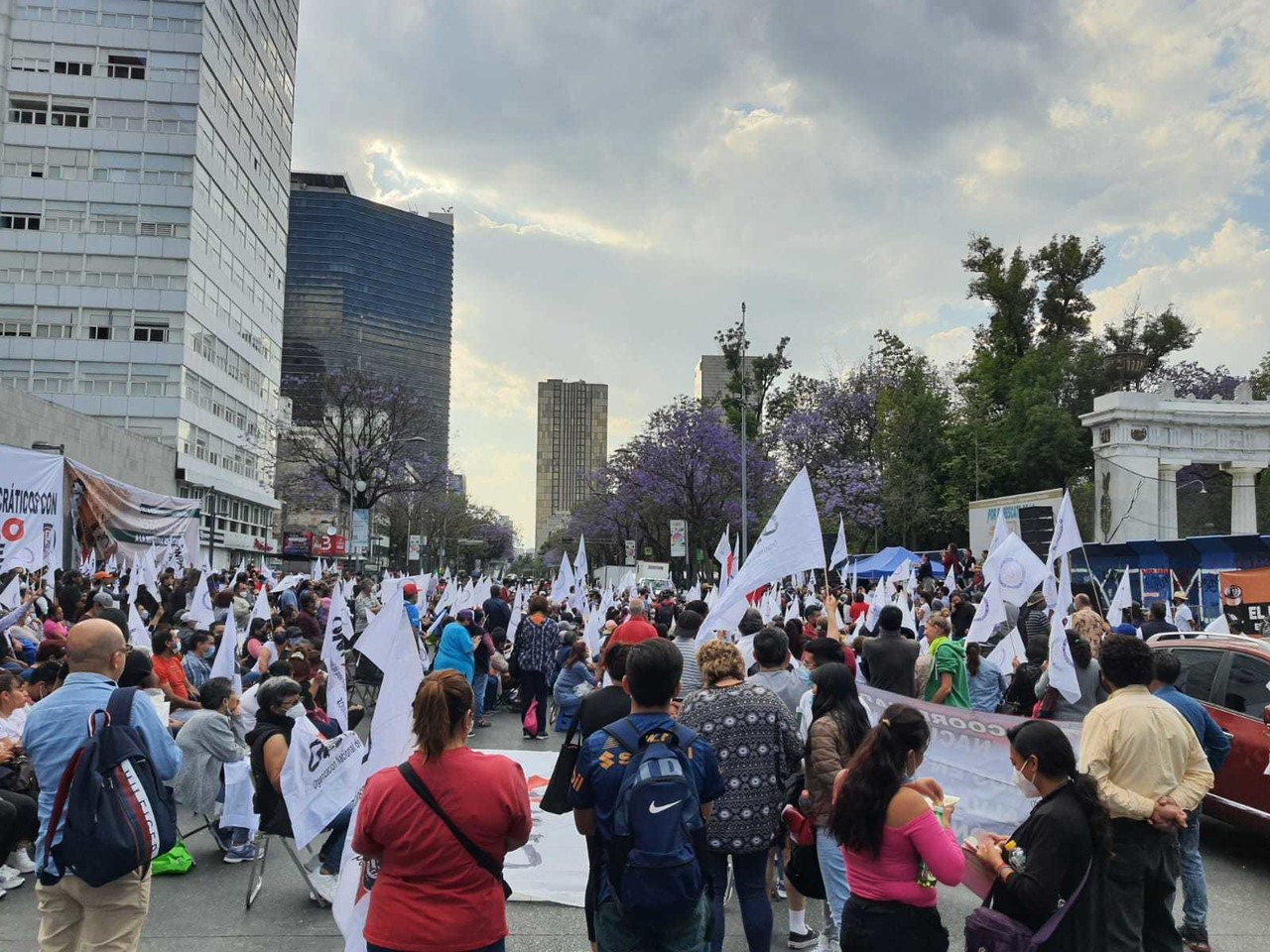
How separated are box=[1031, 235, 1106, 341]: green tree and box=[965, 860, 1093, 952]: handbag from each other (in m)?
57.6

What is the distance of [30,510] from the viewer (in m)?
14.9

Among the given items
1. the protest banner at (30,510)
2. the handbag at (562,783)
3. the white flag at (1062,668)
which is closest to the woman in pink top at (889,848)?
the handbag at (562,783)

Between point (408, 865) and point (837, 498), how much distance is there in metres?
42.8

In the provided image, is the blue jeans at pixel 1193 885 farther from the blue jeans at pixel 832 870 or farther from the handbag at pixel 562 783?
the handbag at pixel 562 783

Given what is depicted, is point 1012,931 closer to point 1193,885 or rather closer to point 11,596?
point 1193,885

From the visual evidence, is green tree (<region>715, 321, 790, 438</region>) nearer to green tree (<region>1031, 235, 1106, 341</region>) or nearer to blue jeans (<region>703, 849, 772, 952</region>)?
green tree (<region>1031, 235, 1106, 341</region>)

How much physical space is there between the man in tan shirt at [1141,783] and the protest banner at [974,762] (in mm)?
1956

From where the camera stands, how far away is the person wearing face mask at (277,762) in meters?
6.26

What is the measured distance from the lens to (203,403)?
164 feet

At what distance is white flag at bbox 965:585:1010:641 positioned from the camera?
34.8ft

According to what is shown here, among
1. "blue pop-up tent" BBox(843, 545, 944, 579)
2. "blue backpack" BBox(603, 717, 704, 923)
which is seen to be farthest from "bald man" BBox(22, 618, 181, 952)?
"blue pop-up tent" BBox(843, 545, 944, 579)

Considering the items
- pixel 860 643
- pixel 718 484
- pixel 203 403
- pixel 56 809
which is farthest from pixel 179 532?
pixel 203 403

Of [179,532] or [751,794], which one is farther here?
[179,532]

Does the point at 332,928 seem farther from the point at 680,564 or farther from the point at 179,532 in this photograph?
the point at 680,564
